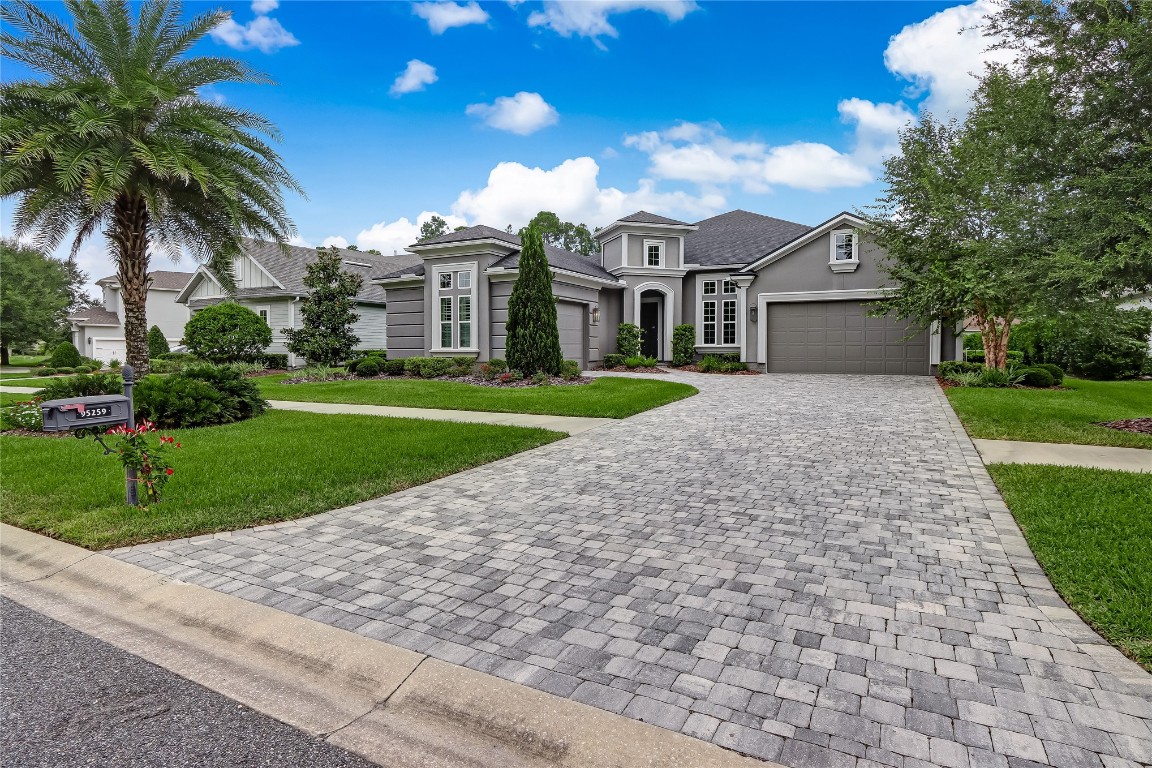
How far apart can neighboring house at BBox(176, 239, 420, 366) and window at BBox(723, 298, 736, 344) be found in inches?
541

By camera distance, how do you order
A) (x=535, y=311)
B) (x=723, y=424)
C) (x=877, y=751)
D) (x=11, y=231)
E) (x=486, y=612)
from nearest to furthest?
1. (x=877, y=751)
2. (x=486, y=612)
3. (x=723, y=424)
4. (x=11, y=231)
5. (x=535, y=311)

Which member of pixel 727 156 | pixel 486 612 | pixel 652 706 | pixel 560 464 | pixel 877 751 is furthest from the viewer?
pixel 727 156

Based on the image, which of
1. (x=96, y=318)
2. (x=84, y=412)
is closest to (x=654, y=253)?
(x=84, y=412)

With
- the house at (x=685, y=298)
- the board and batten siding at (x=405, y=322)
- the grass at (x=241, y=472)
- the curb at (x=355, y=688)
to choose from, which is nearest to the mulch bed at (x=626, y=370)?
the house at (x=685, y=298)

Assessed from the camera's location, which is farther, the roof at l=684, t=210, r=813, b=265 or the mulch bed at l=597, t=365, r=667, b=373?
the roof at l=684, t=210, r=813, b=265

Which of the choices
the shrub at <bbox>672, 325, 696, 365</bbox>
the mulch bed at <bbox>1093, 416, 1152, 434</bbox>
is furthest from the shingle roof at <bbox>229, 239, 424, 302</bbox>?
the mulch bed at <bbox>1093, 416, 1152, 434</bbox>

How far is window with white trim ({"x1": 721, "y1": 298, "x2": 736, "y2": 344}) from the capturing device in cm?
2273

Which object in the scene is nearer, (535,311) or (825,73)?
(825,73)

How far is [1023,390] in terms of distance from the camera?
46.3ft

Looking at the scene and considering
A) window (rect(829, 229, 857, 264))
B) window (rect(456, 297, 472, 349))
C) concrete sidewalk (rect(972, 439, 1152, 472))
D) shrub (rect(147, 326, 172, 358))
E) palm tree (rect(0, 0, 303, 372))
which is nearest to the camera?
concrete sidewalk (rect(972, 439, 1152, 472))

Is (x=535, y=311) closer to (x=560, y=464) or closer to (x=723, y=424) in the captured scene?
(x=723, y=424)

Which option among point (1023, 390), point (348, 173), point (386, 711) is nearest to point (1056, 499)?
point (386, 711)

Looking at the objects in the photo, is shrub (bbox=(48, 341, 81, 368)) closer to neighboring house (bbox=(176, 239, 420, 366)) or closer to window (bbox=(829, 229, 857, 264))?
neighboring house (bbox=(176, 239, 420, 366))

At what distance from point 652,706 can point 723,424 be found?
765 centimetres
